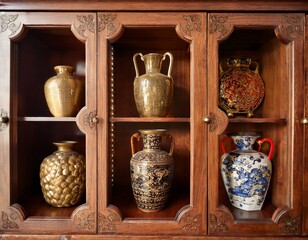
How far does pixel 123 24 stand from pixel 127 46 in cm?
22

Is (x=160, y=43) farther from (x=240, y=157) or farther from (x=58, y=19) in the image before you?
(x=240, y=157)

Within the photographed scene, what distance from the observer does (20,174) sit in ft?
2.66

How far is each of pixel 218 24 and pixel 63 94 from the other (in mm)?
550

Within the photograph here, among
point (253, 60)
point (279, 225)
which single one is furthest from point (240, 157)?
point (253, 60)

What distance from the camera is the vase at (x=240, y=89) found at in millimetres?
895

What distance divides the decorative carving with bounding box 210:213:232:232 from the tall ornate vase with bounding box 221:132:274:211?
0.11 metres

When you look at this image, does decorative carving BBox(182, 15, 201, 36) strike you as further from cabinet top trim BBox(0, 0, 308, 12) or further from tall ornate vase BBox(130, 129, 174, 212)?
tall ornate vase BBox(130, 129, 174, 212)

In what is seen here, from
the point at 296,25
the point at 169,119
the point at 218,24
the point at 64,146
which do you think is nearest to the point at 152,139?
the point at 169,119

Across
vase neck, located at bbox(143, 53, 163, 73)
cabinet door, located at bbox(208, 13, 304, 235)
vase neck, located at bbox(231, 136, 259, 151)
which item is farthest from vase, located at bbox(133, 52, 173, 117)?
vase neck, located at bbox(231, 136, 259, 151)

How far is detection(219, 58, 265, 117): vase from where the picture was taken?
895mm

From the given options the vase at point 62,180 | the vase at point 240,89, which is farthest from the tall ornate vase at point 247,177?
the vase at point 62,180

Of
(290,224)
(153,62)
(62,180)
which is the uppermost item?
(153,62)

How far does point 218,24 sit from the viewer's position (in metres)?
0.73

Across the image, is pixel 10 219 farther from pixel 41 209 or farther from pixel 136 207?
pixel 136 207
